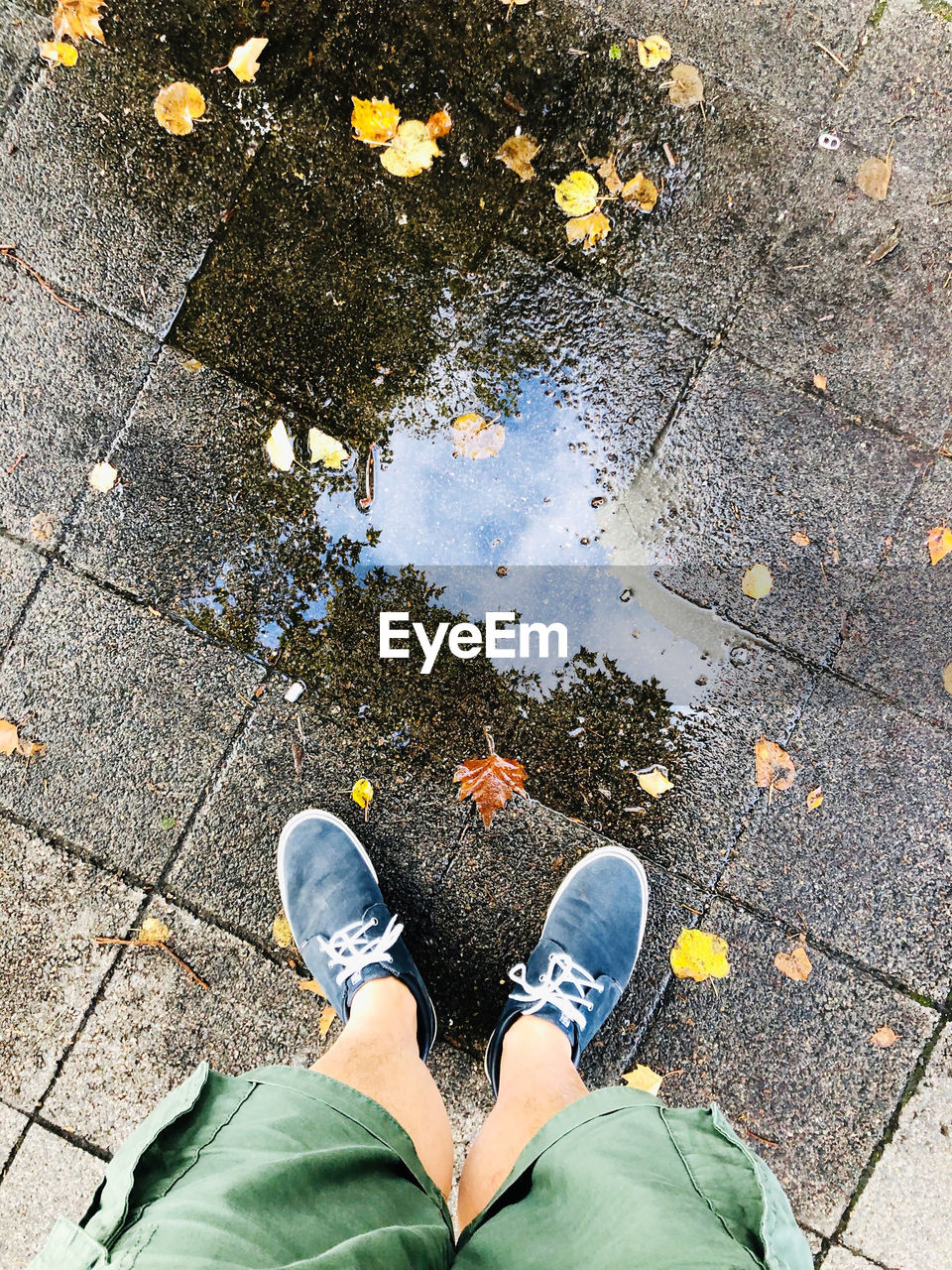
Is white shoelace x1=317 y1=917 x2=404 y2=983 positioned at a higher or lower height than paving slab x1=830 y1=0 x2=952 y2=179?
lower

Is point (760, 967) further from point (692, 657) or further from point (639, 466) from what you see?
point (639, 466)

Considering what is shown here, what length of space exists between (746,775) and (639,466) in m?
1.02

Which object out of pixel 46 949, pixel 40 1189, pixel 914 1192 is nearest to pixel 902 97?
pixel 914 1192

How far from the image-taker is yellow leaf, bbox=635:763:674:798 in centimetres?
224

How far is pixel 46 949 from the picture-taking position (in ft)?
7.31

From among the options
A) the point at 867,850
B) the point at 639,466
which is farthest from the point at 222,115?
the point at 867,850

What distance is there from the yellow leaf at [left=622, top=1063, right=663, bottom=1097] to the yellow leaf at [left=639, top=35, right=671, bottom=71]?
9.97 ft

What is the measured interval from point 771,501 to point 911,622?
1.85 ft

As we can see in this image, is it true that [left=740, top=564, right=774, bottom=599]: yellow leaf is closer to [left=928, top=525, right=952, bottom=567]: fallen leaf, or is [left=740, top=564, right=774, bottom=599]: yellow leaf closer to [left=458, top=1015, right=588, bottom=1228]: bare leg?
[left=928, top=525, right=952, bottom=567]: fallen leaf

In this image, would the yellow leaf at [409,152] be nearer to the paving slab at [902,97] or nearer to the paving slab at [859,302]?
the paving slab at [859,302]

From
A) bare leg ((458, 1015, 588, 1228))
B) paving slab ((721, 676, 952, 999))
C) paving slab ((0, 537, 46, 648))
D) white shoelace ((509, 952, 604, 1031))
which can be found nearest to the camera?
bare leg ((458, 1015, 588, 1228))

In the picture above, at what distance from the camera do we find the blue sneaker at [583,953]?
210cm

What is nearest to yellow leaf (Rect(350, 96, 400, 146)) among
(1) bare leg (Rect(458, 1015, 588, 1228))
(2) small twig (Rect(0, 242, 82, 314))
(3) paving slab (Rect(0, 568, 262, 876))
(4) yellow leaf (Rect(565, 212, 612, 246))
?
(4) yellow leaf (Rect(565, 212, 612, 246))

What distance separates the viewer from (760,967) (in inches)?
86.2
